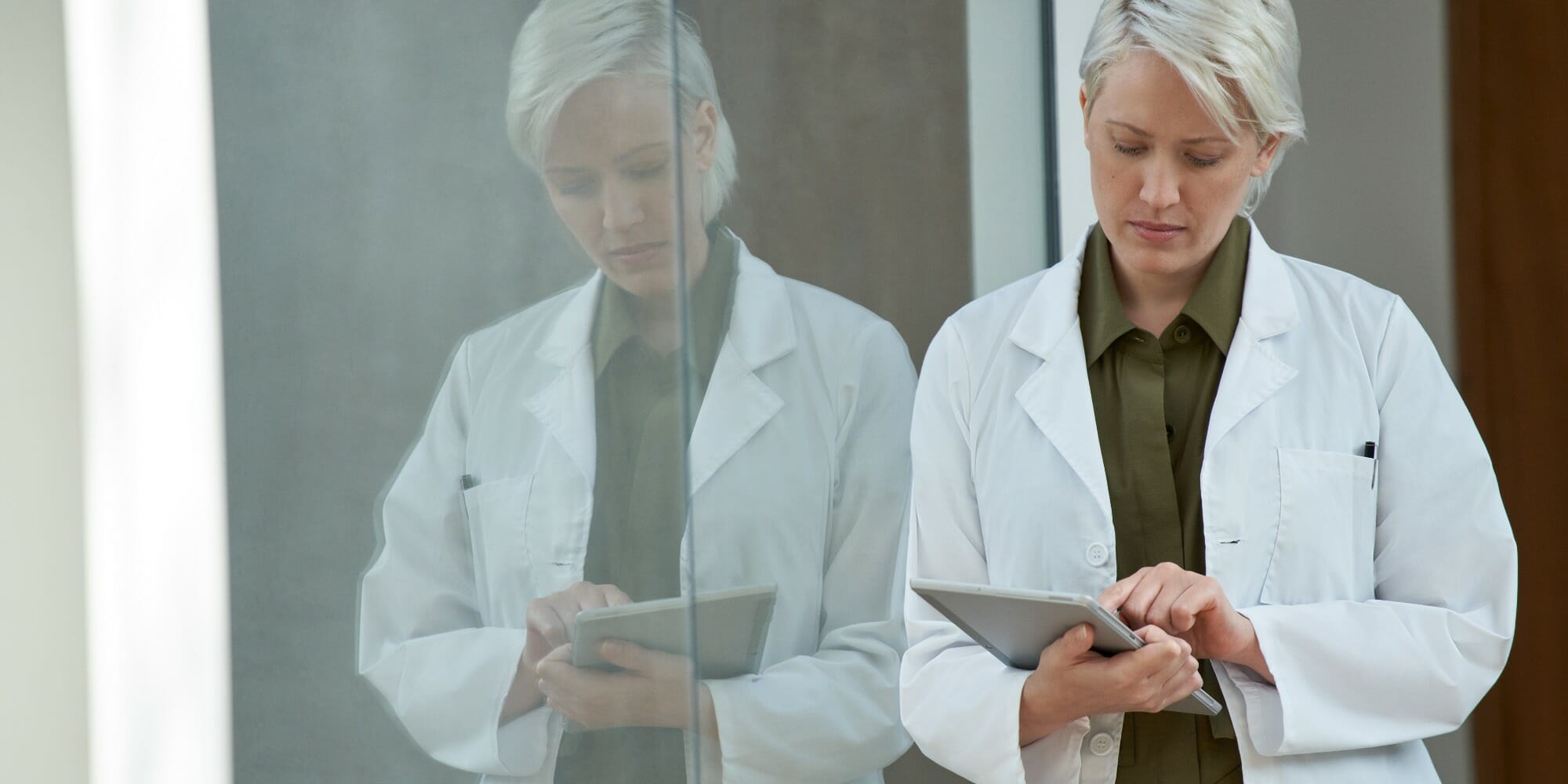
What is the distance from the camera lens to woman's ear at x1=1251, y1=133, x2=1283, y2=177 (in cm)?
133

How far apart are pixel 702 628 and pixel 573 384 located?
0.23 metres

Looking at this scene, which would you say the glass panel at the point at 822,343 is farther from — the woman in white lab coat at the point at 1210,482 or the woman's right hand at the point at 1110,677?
the woman's right hand at the point at 1110,677

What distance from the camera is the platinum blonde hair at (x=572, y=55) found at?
36.2 inches

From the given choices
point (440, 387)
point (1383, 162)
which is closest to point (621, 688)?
point (440, 387)

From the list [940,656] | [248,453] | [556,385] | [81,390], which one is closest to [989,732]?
[940,656]

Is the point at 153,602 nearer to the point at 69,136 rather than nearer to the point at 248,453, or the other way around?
the point at 248,453

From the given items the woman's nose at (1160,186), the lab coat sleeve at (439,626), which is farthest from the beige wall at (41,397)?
the woman's nose at (1160,186)

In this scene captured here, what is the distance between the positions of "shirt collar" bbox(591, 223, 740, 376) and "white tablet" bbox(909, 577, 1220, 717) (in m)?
0.25

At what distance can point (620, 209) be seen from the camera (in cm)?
96

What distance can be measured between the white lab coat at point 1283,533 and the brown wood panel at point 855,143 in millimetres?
155

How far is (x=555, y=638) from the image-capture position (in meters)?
0.92

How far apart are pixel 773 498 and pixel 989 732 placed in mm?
287

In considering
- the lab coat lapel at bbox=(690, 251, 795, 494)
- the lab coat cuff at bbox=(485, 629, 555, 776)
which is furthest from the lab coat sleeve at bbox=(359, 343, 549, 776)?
the lab coat lapel at bbox=(690, 251, 795, 494)

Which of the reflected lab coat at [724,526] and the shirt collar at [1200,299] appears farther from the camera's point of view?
the shirt collar at [1200,299]
